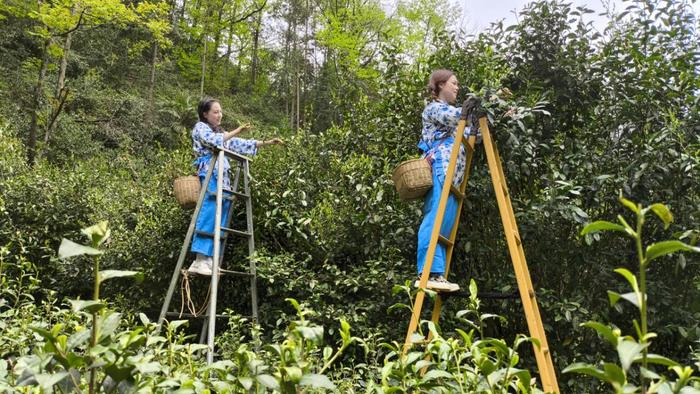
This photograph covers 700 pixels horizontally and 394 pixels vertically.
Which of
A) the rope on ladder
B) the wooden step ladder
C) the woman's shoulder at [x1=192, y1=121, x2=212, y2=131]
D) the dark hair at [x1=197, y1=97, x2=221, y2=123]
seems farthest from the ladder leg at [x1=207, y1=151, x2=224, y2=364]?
the dark hair at [x1=197, y1=97, x2=221, y2=123]

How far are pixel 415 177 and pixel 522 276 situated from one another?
0.86 meters

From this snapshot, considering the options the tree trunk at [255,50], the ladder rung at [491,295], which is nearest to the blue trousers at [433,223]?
the ladder rung at [491,295]

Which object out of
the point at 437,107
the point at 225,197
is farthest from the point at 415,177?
the point at 225,197

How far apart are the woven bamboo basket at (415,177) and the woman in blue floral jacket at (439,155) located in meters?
0.09

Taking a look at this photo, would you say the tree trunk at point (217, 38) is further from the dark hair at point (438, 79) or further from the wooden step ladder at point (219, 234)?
the dark hair at point (438, 79)

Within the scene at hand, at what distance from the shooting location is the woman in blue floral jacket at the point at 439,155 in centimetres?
344

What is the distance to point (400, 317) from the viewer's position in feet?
14.0

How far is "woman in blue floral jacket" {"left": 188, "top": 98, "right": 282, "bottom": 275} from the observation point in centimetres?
473

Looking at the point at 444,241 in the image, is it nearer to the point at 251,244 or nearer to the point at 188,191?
the point at 251,244

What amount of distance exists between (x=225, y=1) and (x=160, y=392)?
2237 cm

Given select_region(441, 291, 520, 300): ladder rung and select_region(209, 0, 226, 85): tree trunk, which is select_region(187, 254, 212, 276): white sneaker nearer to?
select_region(441, 291, 520, 300): ladder rung

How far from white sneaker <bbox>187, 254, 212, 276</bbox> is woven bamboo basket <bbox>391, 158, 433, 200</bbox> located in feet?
6.32

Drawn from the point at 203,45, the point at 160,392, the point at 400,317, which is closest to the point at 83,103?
the point at 203,45

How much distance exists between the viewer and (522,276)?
9.91 feet
